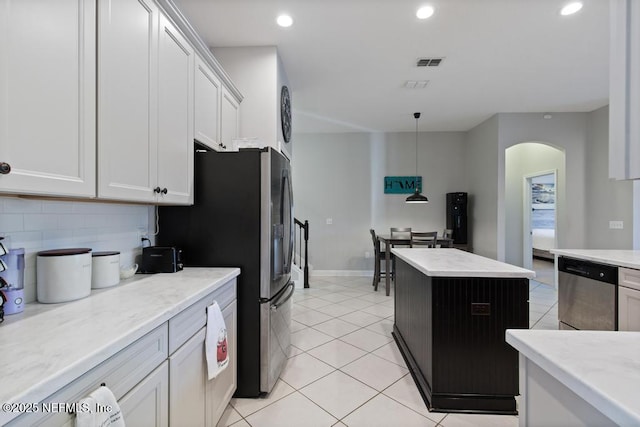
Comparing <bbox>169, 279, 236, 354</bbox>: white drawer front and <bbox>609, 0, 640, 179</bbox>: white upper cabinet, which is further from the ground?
<bbox>609, 0, 640, 179</bbox>: white upper cabinet

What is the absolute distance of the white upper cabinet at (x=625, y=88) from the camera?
1.77ft

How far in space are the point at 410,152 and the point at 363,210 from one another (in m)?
1.50

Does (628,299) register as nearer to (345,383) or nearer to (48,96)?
(345,383)

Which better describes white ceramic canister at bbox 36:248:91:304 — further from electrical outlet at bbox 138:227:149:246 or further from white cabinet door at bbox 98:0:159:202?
electrical outlet at bbox 138:227:149:246

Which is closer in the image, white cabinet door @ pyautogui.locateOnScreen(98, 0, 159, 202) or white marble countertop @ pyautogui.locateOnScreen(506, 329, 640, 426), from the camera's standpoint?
white marble countertop @ pyautogui.locateOnScreen(506, 329, 640, 426)

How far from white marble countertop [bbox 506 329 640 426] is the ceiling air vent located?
9.92ft

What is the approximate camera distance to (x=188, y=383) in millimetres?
1304

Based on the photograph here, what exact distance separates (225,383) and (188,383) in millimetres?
459

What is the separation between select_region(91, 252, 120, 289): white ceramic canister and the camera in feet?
4.78

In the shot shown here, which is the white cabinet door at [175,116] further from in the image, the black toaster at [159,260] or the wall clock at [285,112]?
the wall clock at [285,112]

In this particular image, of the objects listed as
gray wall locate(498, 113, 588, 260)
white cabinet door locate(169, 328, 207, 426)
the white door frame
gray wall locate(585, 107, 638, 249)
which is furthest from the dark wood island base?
the white door frame

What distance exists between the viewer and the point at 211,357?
4.89ft

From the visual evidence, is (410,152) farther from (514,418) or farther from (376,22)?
(514,418)

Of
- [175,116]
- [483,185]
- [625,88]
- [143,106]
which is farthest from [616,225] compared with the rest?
[143,106]
